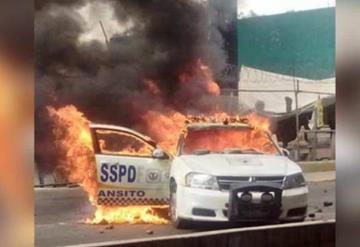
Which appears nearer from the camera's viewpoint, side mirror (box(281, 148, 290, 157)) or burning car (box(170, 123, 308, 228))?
burning car (box(170, 123, 308, 228))

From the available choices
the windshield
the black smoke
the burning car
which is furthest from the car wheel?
the black smoke

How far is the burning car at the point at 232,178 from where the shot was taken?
→ 219 cm

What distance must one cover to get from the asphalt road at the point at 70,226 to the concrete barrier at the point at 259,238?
0.02m

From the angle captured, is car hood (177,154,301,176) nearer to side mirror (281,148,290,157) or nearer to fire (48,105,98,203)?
side mirror (281,148,290,157)

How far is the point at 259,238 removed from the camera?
2.26m

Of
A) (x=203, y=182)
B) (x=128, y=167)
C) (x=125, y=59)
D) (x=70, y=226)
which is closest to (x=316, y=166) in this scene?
(x=203, y=182)

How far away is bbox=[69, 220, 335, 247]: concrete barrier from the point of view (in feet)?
7.06

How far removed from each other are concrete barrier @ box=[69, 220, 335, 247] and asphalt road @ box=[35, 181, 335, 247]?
0.02 meters

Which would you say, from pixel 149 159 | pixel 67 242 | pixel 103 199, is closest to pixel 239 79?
pixel 149 159

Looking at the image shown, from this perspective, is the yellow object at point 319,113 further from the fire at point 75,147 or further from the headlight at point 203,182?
the fire at point 75,147

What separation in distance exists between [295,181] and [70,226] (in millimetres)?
774

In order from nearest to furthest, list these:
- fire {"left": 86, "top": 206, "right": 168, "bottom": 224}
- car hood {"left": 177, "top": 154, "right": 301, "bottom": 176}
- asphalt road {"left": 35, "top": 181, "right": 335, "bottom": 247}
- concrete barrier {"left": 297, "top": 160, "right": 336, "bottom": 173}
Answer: asphalt road {"left": 35, "top": 181, "right": 335, "bottom": 247} → fire {"left": 86, "top": 206, "right": 168, "bottom": 224} → car hood {"left": 177, "top": 154, "right": 301, "bottom": 176} → concrete barrier {"left": 297, "top": 160, "right": 336, "bottom": 173}

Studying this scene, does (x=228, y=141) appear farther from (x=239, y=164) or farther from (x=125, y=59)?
(x=125, y=59)

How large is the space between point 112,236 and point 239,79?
0.66 m
